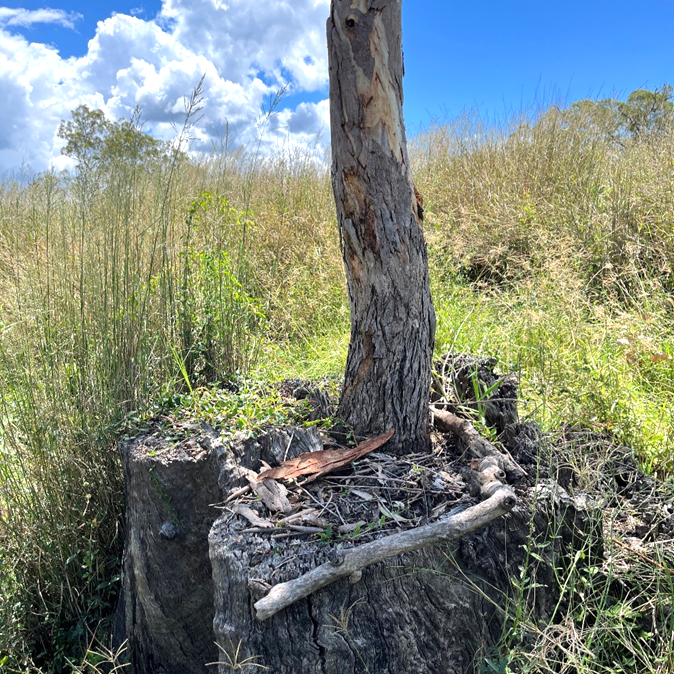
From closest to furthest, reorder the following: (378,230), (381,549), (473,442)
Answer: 1. (381,549)
2. (378,230)
3. (473,442)

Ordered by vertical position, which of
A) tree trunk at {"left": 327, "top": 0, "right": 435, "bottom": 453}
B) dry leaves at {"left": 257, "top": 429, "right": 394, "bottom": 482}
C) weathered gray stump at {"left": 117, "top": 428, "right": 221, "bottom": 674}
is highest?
tree trunk at {"left": 327, "top": 0, "right": 435, "bottom": 453}

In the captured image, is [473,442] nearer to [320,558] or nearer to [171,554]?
[320,558]

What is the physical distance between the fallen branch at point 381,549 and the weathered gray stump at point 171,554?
795mm

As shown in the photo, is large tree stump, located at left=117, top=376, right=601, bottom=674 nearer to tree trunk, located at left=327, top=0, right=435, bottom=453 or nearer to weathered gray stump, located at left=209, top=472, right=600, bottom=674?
weathered gray stump, located at left=209, top=472, right=600, bottom=674

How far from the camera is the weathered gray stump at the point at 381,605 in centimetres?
165

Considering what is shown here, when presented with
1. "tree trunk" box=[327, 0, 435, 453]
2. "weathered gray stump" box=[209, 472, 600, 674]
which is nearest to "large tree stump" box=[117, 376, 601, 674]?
"weathered gray stump" box=[209, 472, 600, 674]

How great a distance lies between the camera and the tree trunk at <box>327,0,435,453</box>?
2.05 meters

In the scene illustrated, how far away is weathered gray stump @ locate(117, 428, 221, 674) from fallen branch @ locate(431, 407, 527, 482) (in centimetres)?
110

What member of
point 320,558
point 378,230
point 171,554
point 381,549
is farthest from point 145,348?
point 381,549

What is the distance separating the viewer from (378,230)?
7.18 ft

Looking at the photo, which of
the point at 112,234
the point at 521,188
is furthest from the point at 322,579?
the point at 521,188

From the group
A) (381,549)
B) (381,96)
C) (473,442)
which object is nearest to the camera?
(381,549)

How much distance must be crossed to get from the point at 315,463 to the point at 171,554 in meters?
0.79

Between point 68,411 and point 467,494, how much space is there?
201 centimetres
